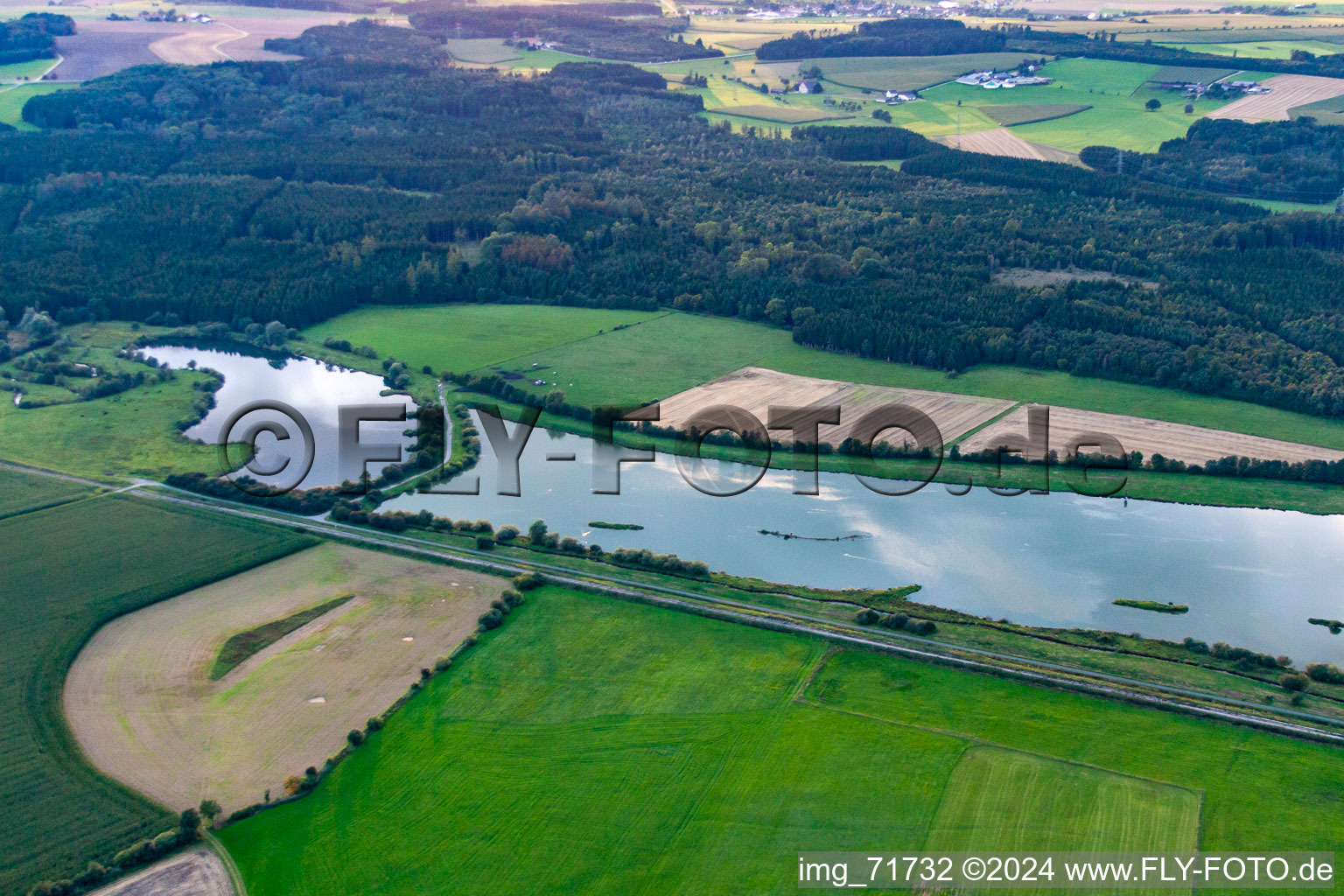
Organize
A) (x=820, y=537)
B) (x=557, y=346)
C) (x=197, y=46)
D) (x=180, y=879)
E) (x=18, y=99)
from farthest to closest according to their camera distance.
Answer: (x=197, y=46), (x=18, y=99), (x=557, y=346), (x=820, y=537), (x=180, y=879)

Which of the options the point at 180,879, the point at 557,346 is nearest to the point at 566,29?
the point at 557,346

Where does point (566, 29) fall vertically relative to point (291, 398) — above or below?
above

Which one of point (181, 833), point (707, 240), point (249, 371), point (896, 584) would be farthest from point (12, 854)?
point (707, 240)

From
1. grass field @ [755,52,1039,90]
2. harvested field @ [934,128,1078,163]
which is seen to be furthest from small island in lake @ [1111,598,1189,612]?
grass field @ [755,52,1039,90]

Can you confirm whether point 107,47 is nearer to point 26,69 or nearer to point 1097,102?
point 26,69

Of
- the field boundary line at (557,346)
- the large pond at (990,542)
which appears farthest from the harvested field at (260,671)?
the field boundary line at (557,346)

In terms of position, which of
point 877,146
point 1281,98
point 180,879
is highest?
point 1281,98

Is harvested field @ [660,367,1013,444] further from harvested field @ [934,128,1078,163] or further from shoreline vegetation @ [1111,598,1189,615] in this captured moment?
harvested field @ [934,128,1078,163]
